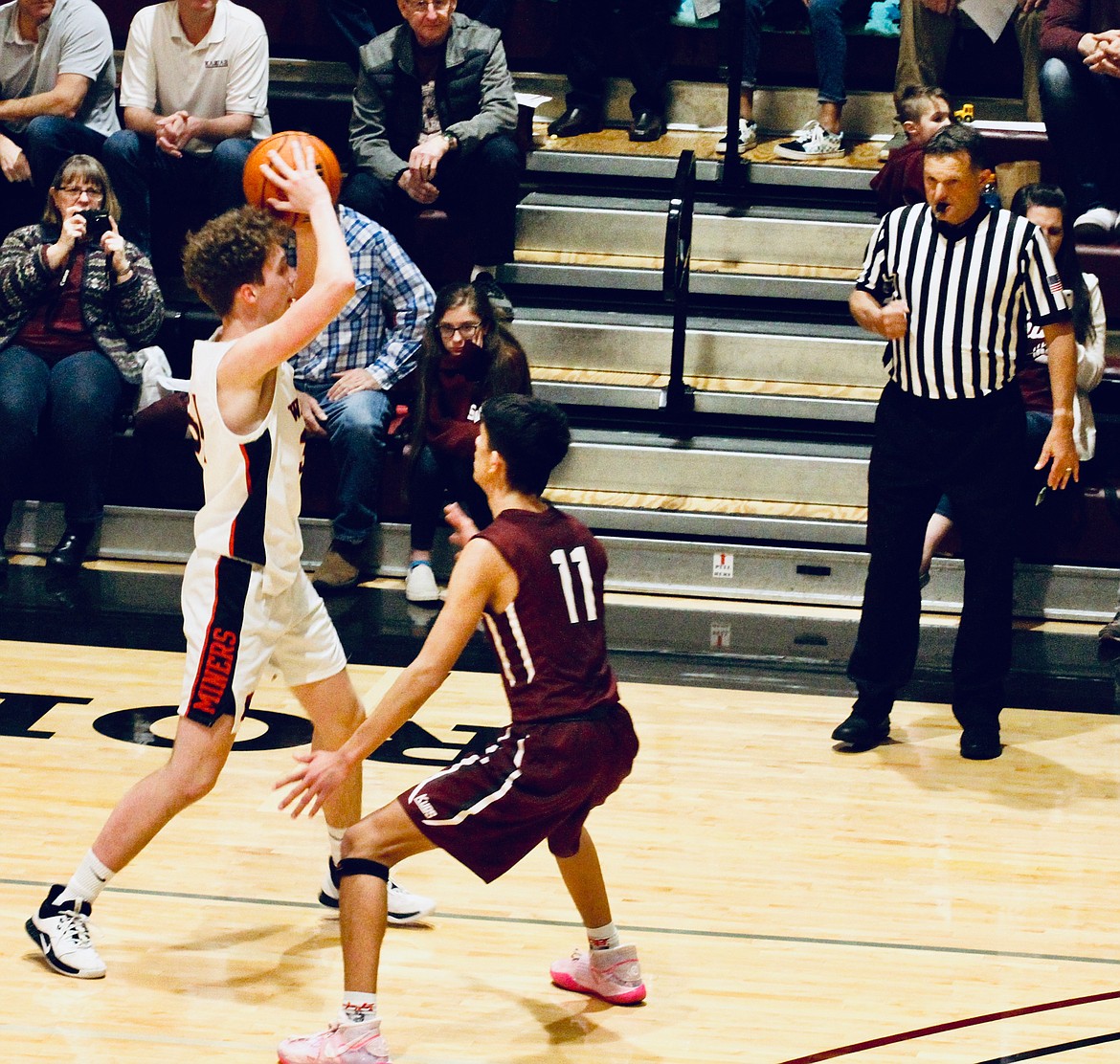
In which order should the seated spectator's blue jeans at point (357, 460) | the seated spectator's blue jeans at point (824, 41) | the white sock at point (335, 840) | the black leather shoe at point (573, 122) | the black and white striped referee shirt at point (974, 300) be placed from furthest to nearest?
1. the black leather shoe at point (573, 122)
2. the seated spectator's blue jeans at point (824, 41)
3. the seated spectator's blue jeans at point (357, 460)
4. the black and white striped referee shirt at point (974, 300)
5. the white sock at point (335, 840)

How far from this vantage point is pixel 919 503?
521cm

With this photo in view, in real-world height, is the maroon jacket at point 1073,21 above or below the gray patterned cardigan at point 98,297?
above

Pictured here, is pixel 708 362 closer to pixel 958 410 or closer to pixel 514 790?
pixel 958 410

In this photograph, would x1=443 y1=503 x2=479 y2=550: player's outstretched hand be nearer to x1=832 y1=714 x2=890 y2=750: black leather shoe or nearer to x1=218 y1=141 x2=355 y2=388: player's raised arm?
x1=218 y1=141 x2=355 y2=388: player's raised arm

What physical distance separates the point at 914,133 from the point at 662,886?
425cm

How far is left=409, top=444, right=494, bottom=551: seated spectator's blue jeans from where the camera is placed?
6.64 metres

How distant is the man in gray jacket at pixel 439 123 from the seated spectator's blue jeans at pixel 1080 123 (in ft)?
7.72

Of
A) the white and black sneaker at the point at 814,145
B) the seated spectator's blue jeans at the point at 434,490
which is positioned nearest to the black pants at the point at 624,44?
the white and black sneaker at the point at 814,145

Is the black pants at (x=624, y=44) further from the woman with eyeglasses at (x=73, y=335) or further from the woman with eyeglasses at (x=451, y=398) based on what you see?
the woman with eyeglasses at (x=73, y=335)

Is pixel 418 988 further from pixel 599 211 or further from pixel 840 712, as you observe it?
pixel 599 211

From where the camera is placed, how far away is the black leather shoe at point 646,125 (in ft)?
28.3

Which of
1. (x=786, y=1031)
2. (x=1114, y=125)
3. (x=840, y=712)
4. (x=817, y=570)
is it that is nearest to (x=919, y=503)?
(x=840, y=712)

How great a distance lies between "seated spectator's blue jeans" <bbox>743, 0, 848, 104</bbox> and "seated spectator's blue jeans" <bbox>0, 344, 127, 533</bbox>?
355 cm

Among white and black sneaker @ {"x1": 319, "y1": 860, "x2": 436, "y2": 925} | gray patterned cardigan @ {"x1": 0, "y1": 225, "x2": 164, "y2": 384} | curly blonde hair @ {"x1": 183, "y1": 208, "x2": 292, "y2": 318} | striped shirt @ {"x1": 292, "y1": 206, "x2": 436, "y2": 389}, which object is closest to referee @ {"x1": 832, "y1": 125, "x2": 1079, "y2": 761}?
white and black sneaker @ {"x1": 319, "y1": 860, "x2": 436, "y2": 925}
